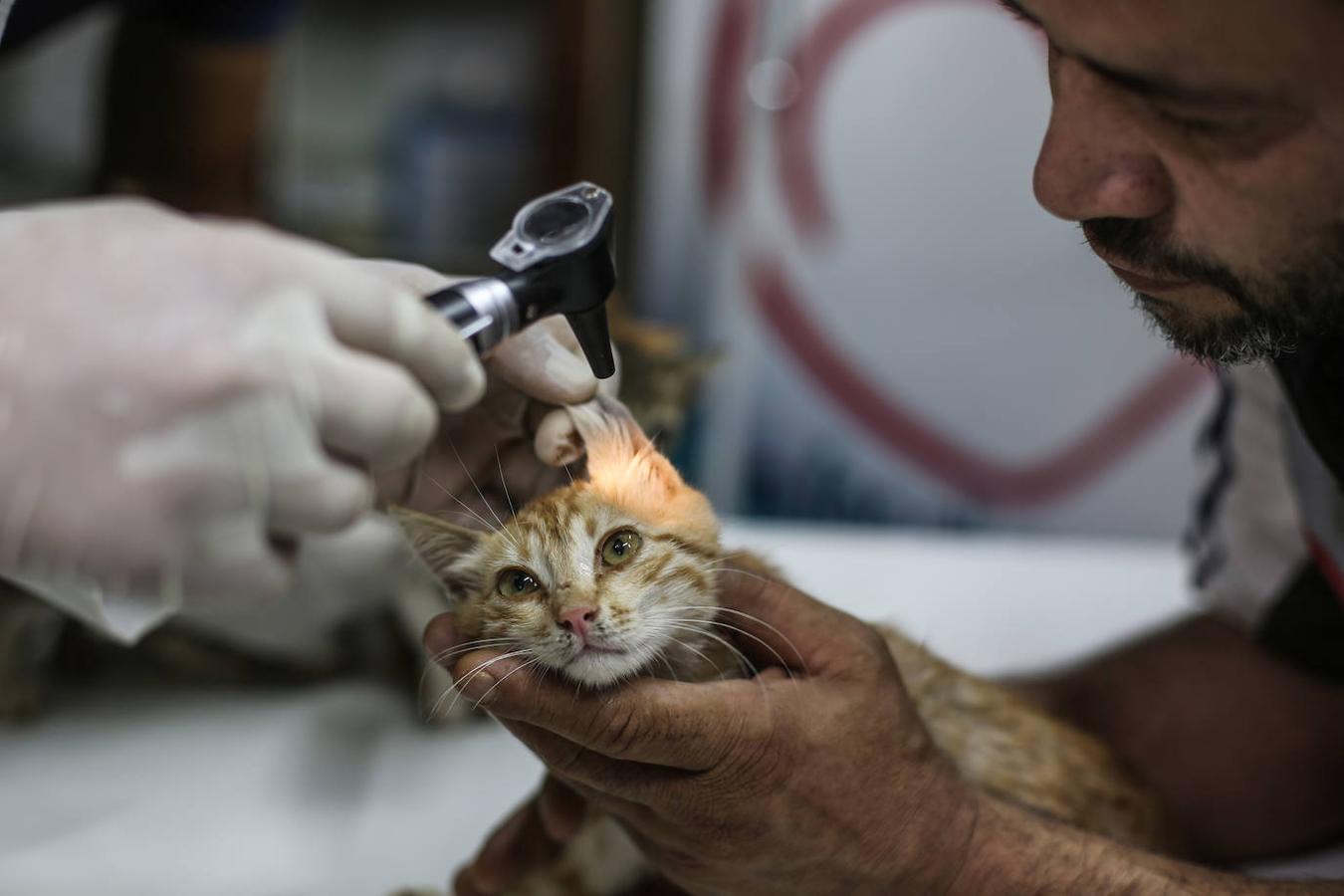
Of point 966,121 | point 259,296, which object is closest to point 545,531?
point 259,296

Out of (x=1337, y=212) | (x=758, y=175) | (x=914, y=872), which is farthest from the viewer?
(x=758, y=175)

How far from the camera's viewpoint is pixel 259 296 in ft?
1.96

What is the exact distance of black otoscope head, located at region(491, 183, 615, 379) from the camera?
28.8 inches

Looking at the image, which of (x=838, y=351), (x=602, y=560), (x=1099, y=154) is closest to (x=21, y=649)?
(x=602, y=560)

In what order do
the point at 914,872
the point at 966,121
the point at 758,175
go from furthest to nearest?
the point at 758,175 < the point at 966,121 < the point at 914,872

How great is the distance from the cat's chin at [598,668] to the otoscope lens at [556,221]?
311 millimetres

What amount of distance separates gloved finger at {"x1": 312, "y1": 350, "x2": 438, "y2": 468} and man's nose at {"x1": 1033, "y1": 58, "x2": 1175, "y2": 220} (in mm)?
492

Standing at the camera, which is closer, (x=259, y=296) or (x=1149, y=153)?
(x=259, y=296)

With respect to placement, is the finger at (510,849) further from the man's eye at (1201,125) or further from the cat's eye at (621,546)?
the man's eye at (1201,125)

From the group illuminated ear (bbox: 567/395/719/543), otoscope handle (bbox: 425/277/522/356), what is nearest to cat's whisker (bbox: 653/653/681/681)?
illuminated ear (bbox: 567/395/719/543)

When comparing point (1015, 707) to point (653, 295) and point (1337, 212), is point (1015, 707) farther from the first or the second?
point (653, 295)

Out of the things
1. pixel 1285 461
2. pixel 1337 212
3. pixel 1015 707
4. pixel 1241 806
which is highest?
pixel 1337 212

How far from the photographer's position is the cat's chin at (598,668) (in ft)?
2.70

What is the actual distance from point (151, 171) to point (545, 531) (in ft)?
2.86
